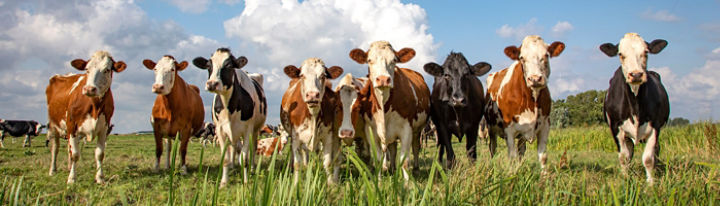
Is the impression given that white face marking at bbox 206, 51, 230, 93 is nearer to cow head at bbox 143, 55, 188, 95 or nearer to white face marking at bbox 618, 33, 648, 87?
cow head at bbox 143, 55, 188, 95

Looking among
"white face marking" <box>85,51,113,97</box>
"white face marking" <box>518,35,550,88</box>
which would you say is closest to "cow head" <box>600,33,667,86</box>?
"white face marking" <box>518,35,550,88</box>

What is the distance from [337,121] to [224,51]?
2.33 m

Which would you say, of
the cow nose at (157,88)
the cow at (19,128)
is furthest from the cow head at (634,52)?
the cow at (19,128)

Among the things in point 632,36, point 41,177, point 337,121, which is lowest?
point 41,177

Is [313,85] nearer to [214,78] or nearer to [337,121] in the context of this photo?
[337,121]

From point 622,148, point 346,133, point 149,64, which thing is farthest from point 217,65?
point 622,148

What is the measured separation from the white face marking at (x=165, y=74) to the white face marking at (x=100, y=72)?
2.58ft

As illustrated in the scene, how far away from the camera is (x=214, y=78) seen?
795cm

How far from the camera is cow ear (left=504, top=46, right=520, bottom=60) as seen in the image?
26.0 feet

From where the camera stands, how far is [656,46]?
7.41m

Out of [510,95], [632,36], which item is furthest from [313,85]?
[632,36]

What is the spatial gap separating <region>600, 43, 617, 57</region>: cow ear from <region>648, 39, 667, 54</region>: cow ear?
47 cm

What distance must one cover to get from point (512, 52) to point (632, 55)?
1733 mm

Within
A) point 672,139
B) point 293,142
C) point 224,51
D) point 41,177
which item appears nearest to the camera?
point 293,142
